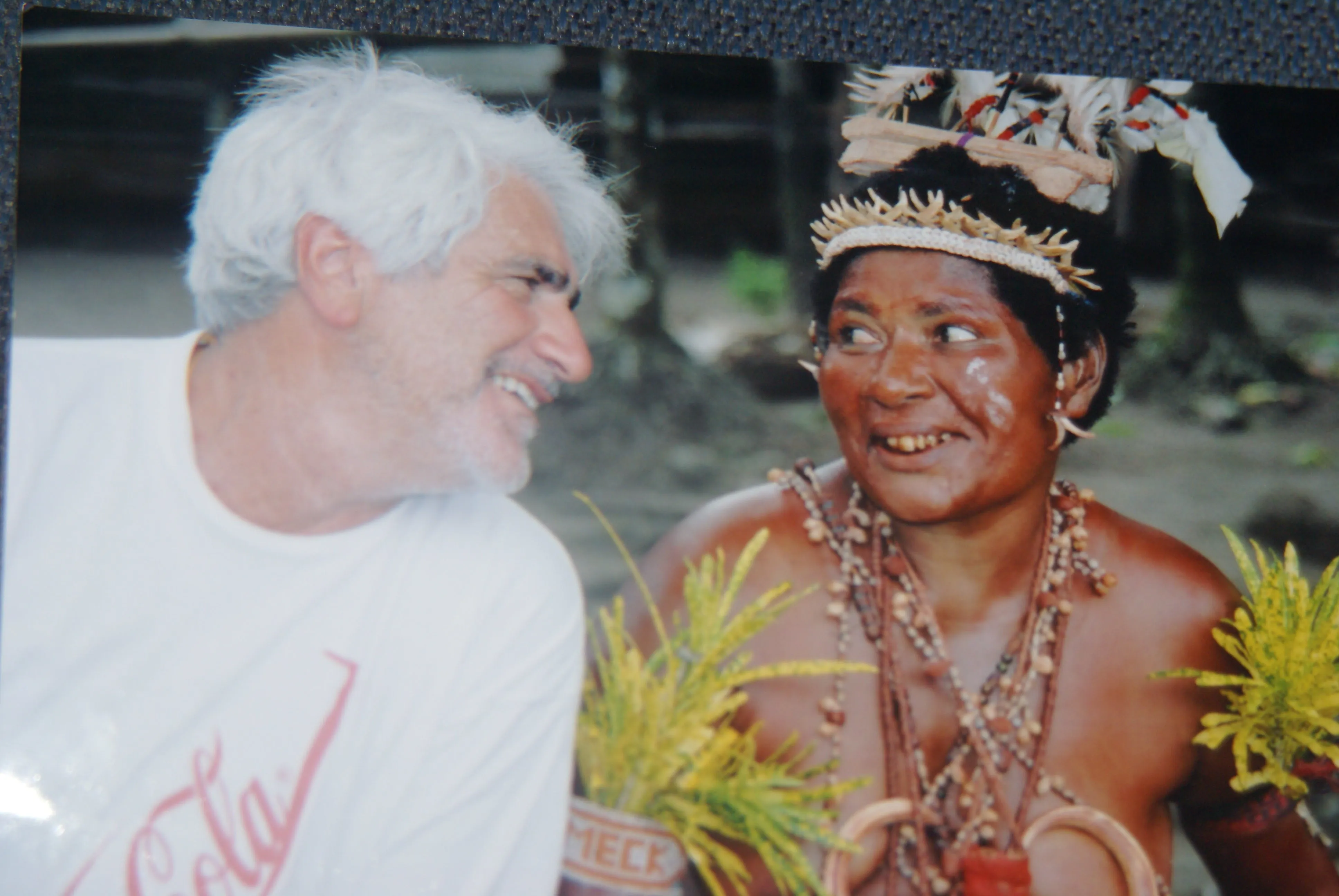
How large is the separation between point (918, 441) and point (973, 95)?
431 millimetres

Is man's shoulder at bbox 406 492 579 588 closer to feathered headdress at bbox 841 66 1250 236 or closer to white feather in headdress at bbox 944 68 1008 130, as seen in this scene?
feathered headdress at bbox 841 66 1250 236

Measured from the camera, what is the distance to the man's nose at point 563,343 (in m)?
1.24

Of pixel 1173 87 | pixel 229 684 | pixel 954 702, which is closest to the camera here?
pixel 229 684

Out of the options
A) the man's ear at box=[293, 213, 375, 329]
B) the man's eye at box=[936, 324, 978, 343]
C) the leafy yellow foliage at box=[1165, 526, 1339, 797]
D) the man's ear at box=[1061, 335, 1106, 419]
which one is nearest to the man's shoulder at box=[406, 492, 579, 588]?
the man's ear at box=[293, 213, 375, 329]

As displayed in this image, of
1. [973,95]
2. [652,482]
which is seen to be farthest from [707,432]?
[973,95]

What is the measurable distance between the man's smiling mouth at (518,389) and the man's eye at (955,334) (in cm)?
46

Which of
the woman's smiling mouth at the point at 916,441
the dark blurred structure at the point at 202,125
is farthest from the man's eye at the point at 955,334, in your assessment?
the dark blurred structure at the point at 202,125

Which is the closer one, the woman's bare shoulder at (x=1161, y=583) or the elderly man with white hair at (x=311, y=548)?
the elderly man with white hair at (x=311, y=548)

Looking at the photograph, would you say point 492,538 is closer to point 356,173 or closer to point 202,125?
point 356,173

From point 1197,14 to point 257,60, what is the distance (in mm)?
1229

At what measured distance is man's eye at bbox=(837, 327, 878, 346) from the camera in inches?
50.1

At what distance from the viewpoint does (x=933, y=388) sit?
4.09 ft

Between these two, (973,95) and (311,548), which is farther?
(973,95)

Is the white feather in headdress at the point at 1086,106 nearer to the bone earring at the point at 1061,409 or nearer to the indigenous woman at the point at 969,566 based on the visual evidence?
the indigenous woman at the point at 969,566
